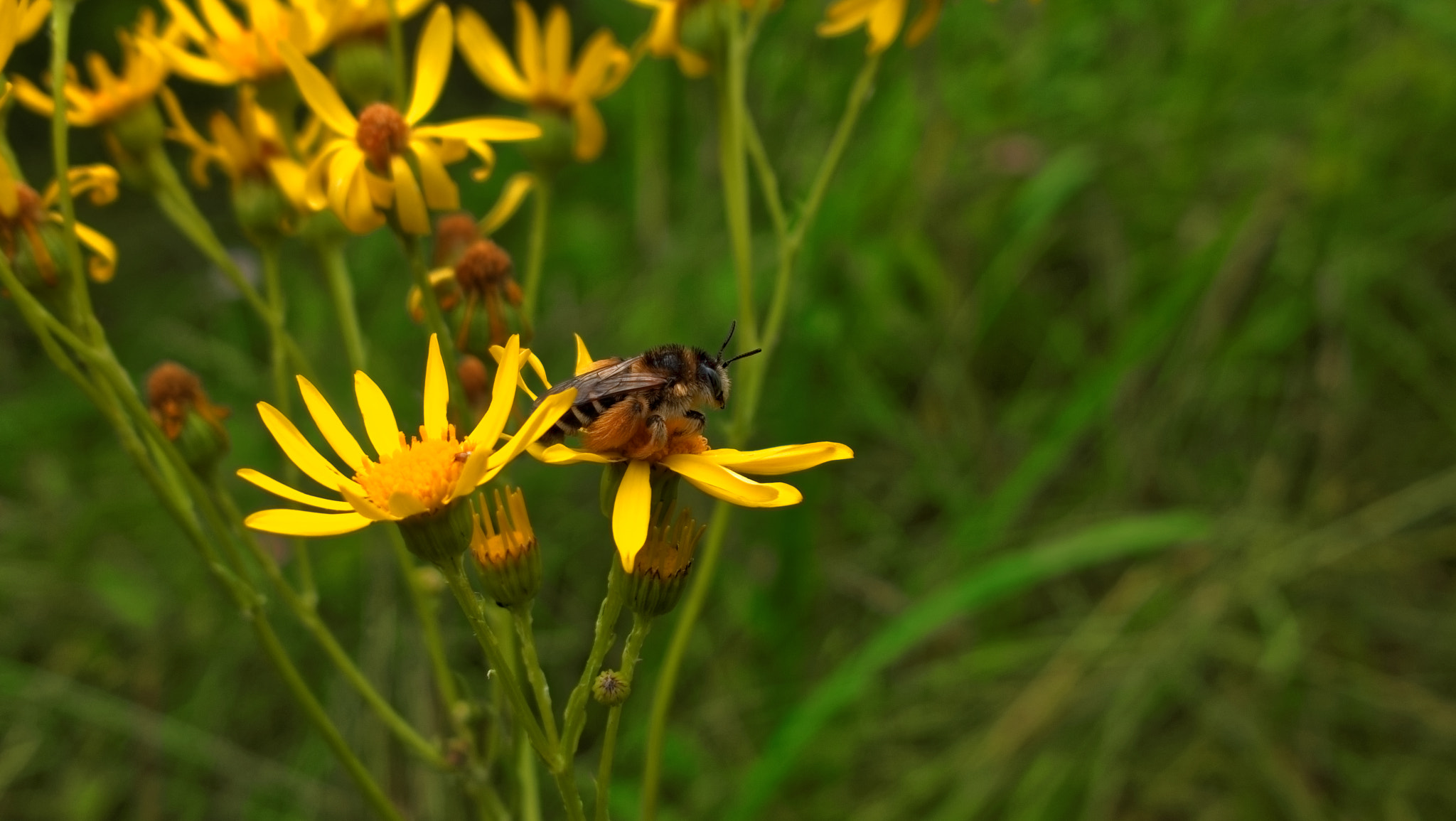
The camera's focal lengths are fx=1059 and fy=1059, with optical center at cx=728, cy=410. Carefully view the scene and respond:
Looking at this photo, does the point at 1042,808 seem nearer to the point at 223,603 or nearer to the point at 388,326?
the point at 223,603

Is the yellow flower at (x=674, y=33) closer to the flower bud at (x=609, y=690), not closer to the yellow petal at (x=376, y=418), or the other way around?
the yellow petal at (x=376, y=418)

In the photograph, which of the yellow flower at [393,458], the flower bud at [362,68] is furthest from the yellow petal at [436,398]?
the flower bud at [362,68]

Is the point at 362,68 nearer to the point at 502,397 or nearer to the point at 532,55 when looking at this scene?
the point at 532,55

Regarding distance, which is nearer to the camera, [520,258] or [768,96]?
[768,96]

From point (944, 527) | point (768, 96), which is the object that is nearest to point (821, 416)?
point (944, 527)

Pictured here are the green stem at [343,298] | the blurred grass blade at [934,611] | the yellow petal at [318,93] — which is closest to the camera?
the yellow petal at [318,93]

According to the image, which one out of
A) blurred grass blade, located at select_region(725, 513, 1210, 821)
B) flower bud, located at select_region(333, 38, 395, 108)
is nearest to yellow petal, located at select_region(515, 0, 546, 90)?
flower bud, located at select_region(333, 38, 395, 108)

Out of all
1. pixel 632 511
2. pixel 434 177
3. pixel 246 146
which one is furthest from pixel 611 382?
pixel 246 146
